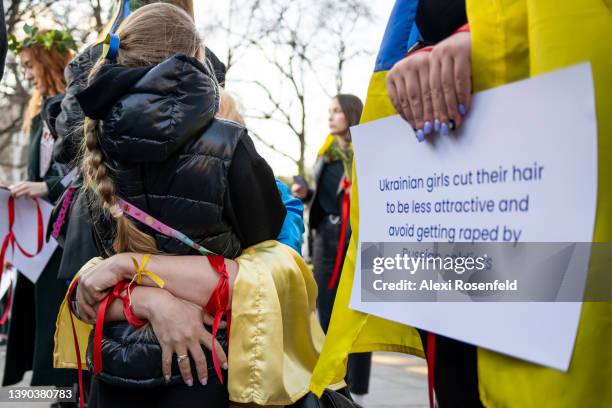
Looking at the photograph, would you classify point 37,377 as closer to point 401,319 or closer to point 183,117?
point 183,117

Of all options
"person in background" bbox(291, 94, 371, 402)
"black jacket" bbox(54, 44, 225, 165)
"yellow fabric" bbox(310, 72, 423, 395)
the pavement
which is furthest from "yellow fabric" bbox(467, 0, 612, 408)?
"person in background" bbox(291, 94, 371, 402)

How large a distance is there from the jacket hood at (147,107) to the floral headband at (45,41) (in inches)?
84.4

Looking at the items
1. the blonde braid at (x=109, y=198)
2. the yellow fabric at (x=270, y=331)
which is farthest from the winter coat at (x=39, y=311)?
the yellow fabric at (x=270, y=331)

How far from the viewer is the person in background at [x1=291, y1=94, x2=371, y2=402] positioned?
16.1 ft

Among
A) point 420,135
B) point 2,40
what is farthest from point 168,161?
point 420,135

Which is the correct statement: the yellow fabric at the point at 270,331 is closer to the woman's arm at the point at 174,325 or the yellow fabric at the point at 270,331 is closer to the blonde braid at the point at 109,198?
the woman's arm at the point at 174,325

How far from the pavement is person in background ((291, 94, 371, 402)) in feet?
2.22

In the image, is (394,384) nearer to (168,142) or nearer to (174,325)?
(174,325)

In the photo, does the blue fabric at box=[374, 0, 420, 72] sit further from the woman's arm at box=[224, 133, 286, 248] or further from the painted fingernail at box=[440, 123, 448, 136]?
the woman's arm at box=[224, 133, 286, 248]

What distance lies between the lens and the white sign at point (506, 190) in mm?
947

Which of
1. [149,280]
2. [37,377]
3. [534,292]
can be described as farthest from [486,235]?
[37,377]

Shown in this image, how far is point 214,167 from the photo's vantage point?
169 centimetres

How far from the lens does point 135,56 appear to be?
1811mm

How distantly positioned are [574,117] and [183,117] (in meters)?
1.01
